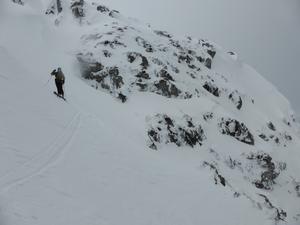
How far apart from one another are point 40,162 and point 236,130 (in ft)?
131

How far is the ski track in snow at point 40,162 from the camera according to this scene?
16109mm

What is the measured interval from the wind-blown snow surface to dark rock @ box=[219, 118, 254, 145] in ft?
0.47

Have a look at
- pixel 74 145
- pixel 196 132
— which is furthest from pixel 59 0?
pixel 74 145

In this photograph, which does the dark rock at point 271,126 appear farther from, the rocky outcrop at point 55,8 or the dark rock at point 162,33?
the rocky outcrop at point 55,8

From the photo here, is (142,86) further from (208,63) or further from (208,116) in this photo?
(208,63)

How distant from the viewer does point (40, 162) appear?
752 inches

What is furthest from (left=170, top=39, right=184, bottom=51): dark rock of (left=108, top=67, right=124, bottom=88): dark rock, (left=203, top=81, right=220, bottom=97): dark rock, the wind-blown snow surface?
(left=108, top=67, right=124, bottom=88): dark rock

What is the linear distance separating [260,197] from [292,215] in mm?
9010

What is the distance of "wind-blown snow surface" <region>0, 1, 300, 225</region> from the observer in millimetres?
18594

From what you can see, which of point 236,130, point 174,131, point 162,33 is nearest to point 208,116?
point 236,130

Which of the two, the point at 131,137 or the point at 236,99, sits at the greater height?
the point at 131,137

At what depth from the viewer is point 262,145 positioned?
58812 millimetres

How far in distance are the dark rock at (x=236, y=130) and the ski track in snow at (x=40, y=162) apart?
101 ft

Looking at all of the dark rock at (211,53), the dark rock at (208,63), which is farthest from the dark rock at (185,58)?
the dark rock at (211,53)
